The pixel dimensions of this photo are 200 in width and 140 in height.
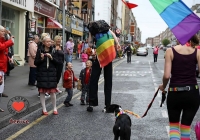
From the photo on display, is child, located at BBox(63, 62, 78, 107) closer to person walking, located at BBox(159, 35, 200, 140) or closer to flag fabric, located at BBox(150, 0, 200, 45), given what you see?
person walking, located at BBox(159, 35, 200, 140)

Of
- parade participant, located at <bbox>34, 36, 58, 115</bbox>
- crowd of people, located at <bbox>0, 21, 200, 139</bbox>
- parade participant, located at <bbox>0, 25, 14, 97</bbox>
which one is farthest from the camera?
parade participant, located at <bbox>34, 36, 58, 115</bbox>

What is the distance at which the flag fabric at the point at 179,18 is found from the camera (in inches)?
161

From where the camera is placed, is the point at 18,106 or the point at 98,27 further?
the point at 18,106

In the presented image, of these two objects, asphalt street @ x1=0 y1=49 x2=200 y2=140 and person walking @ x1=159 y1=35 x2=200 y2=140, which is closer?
person walking @ x1=159 y1=35 x2=200 y2=140

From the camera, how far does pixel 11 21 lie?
21.2m

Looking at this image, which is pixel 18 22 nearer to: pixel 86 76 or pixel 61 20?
pixel 61 20

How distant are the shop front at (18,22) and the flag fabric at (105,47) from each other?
1424cm

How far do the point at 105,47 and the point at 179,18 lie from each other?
3136 millimetres

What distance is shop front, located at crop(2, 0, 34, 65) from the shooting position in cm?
2072

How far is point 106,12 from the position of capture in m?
73.2

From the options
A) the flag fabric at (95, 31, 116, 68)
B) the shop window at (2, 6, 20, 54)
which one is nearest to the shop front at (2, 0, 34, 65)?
the shop window at (2, 6, 20, 54)

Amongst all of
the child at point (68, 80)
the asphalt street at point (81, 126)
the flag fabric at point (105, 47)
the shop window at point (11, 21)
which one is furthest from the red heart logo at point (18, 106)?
the shop window at point (11, 21)

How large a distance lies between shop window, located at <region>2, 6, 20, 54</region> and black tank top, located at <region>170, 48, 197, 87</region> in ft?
56.0

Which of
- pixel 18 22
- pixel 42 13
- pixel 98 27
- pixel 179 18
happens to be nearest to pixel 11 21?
pixel 18 22
